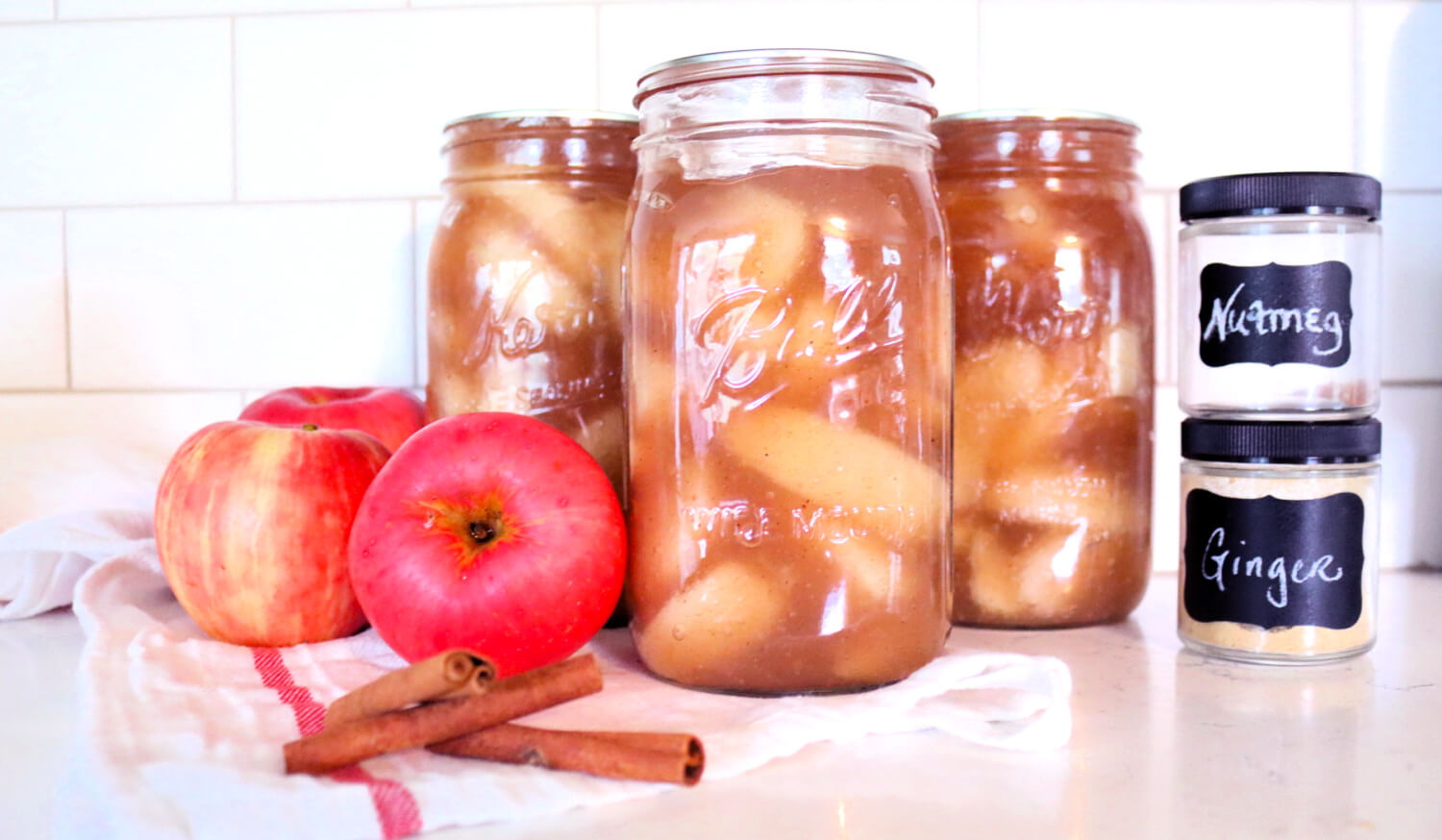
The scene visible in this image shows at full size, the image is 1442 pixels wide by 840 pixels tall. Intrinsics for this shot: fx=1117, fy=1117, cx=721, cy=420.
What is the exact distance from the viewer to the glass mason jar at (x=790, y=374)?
23.7 inches

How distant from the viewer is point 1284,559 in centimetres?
66

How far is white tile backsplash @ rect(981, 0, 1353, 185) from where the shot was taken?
100 centimetres

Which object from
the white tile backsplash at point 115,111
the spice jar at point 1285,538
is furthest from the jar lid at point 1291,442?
the white tile backsplash at point 115,111

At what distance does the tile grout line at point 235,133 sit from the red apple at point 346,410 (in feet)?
0.84

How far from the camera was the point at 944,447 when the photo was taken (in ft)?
2.15

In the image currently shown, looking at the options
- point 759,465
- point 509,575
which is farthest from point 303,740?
point 759,465

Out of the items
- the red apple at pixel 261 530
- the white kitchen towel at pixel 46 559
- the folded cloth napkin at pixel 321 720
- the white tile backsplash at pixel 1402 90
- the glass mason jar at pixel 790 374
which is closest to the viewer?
the folded cloth napkin at pixel 321 720

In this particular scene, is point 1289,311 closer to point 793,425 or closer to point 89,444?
point 793,425

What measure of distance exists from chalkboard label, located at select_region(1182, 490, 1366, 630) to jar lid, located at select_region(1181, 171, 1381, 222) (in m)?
0.18

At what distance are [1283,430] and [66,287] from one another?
1070 millimetres

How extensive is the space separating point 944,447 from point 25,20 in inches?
38.7

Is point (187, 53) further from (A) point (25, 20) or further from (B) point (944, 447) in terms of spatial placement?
(B) point (944, 447)

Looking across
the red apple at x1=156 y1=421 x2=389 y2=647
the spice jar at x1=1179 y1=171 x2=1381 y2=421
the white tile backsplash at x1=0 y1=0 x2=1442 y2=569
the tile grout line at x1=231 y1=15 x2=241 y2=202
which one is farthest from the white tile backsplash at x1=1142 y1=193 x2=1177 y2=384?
the tile grout line at x1=231 y1=15 x2=241 y2=202

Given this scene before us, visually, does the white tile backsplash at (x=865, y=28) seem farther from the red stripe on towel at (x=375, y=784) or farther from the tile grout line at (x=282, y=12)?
the red stripe on towel at (x=375, y=784)
